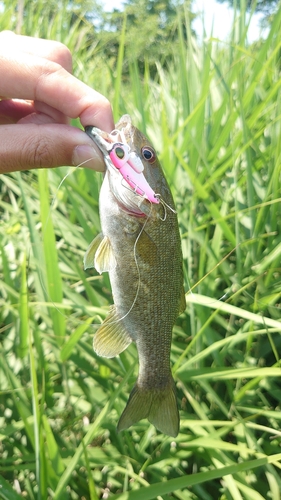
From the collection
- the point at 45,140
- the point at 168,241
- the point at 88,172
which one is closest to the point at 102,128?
the point at 45,140

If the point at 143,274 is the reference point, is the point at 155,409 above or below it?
below

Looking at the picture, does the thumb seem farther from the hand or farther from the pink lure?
the pink lure

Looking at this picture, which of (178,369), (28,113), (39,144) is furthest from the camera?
(28,113)

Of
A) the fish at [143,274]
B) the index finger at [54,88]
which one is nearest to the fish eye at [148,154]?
the fish at [143,274]

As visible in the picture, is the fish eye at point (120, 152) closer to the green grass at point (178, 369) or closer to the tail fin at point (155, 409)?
the green grass at point (178, 369)

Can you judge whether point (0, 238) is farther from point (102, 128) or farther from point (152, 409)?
point (152, 409)

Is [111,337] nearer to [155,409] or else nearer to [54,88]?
[155,409]

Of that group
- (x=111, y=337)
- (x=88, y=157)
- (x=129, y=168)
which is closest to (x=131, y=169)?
(x=129, y=168)
